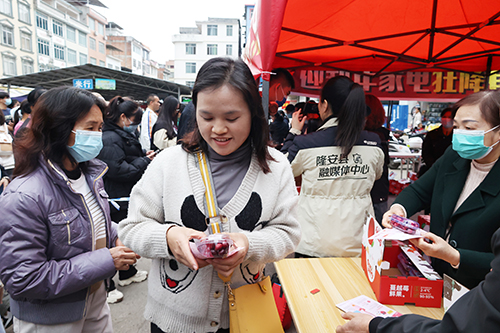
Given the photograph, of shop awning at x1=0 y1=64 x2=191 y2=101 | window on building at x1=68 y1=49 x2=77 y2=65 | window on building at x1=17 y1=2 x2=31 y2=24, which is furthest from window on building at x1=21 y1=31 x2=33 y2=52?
shop awning at x1=0 y1=64 x2=191 y2=101

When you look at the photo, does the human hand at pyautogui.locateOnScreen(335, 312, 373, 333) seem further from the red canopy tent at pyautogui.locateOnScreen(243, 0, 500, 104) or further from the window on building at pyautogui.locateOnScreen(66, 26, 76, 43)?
the window on building at pyautogui.locateOnScreen(66, 26, 76, 43)

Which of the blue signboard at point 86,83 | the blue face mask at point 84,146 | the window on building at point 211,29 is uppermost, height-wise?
the window on building at point 211,29

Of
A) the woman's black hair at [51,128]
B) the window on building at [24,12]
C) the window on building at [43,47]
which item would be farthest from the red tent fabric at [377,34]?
the window on building at [43,47]

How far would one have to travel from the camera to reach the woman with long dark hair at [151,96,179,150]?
474 centimetres

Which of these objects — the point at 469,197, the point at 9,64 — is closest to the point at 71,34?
the point at 9,64

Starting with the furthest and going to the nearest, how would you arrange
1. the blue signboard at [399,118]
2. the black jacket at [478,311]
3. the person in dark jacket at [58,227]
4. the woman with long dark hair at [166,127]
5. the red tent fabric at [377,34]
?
the blue signboard at [399,118] → the woman with long dark hair at [166,127] → the red tent fabric at [377,34] → the person in dark jacket at [58,227] → the black jacket at [478,311]

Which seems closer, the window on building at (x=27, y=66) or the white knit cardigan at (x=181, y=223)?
the white knit cardigan at (x=181, y=223)

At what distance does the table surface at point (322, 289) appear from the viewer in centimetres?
144

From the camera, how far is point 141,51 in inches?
2255

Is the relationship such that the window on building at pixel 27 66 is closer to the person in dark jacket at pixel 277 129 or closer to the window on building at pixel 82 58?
the window on building at pixel 82 58

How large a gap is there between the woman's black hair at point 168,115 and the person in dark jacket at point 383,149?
2924mm

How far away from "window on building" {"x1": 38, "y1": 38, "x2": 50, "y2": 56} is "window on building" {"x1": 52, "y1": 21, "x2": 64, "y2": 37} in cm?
215

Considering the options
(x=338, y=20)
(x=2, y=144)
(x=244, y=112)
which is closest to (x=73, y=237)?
(x=244, y=112)

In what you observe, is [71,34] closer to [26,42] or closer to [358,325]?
[26,42]
